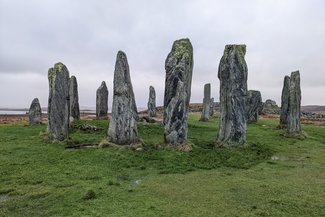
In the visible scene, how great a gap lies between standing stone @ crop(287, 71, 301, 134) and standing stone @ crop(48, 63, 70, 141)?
55.7 ft

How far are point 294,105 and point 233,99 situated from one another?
8133mm

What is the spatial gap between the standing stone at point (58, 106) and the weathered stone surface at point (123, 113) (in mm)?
4010

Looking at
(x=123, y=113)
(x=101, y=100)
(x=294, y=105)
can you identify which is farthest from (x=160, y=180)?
(x=101, y=100)

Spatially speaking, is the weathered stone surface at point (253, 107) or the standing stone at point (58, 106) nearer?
the standing stone at point (58, 106)

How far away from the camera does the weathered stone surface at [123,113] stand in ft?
66.3

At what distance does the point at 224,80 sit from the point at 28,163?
1255cm

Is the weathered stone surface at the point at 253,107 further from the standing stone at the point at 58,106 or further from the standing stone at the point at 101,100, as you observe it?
the standing stone at the point at 58,106

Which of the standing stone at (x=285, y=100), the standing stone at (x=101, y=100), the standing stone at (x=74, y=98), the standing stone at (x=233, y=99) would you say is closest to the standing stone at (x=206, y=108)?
the standing stone at (x=285, y=100)

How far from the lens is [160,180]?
46.0ft

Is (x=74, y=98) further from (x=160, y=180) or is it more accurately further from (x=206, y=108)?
(x=160, y=180)

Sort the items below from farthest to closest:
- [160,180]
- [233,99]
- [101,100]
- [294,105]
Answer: [101,100] < [294,105] < [233,99] < [160,180]

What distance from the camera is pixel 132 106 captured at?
20.7m

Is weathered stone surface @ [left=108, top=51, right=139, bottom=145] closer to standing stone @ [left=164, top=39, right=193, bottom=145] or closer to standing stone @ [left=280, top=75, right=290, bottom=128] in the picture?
standing stone @ [left=164, top=39, right=193, bottom=145]


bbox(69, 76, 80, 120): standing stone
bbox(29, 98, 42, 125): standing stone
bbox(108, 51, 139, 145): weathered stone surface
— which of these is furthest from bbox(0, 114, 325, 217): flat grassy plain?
bbox(29, 98, 42, 125): standing stone
